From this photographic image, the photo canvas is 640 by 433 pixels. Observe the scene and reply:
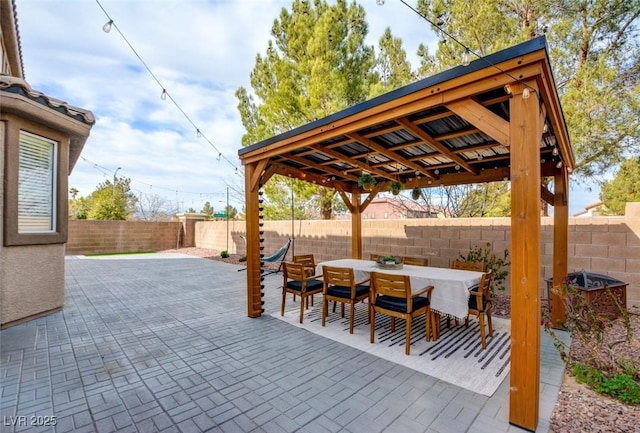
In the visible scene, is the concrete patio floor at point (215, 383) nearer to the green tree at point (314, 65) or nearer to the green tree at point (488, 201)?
the green tree at point (488, 201)

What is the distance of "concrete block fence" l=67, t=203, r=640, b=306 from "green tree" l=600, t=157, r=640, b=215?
97.9 inches

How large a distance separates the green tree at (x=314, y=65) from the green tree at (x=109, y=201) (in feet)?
31.7

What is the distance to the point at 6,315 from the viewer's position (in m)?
3.73

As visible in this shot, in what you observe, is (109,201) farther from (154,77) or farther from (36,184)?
(154,77)

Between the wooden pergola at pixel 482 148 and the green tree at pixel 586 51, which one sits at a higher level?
the green tree at pixel 586 51

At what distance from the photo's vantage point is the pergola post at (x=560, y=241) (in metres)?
3.84

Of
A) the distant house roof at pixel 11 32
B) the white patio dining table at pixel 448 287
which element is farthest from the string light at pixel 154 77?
the white patio dining table at pixel 448 287

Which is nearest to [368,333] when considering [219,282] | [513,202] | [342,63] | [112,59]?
[513,202]

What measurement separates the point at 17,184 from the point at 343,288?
4469 mm

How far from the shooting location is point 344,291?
384 centimetres

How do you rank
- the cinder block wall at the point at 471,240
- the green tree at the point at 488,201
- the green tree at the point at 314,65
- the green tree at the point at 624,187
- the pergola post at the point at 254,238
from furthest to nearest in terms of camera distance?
the green tree at the point at 314,65 → the green tree at the point at 488,201 → the green tree at the point at 624,187 → the pergola post at the point at 254,238 → the cinder block wall at the point at 471,240

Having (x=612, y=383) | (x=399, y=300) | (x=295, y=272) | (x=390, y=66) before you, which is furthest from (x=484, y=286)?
(x=390, y=66)

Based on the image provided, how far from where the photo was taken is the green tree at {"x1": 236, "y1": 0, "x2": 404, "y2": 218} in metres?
8.22

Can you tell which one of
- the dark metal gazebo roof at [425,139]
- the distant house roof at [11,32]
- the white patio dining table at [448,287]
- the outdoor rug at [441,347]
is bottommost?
the outdoor rug at [441,347]
